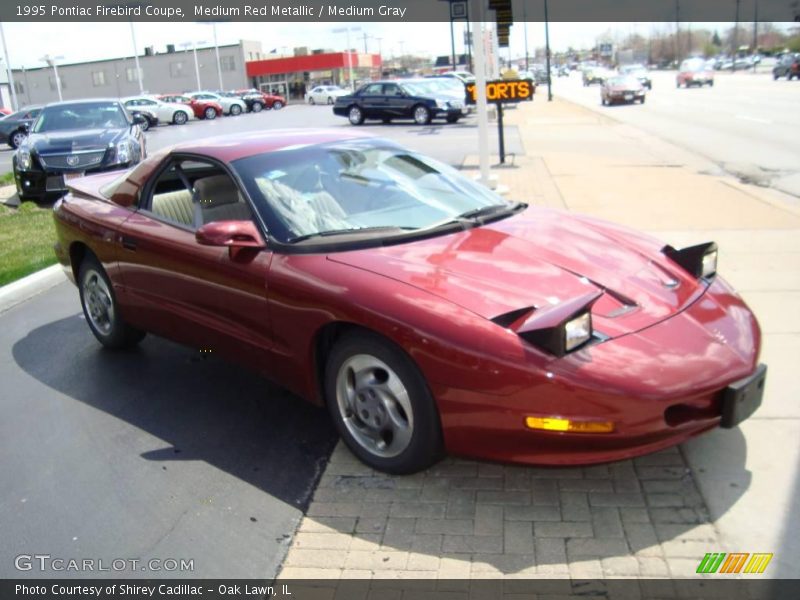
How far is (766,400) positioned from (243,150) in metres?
3.13

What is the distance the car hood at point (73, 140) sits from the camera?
11664mm

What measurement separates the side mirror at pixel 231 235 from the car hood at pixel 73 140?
898cm

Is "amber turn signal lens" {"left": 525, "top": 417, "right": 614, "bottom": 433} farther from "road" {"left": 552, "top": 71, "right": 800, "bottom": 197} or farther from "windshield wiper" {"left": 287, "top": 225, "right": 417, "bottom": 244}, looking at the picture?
"road" {"left": 552, "top": 71, "right": 800, "bottom": 197}

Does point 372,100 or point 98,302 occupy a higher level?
point 372,100

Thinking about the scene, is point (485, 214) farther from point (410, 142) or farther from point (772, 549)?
point (410, 142)

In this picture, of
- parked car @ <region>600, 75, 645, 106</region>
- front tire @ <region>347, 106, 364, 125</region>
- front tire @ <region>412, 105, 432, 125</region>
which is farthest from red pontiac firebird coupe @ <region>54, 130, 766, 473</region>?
parked car @ <region>600, 75, 645, 106</region>

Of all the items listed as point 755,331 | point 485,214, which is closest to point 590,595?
point 755,331

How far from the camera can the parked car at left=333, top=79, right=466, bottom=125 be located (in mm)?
26328

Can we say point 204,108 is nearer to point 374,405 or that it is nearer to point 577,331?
point 374,405

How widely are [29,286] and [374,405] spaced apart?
486 centimetres

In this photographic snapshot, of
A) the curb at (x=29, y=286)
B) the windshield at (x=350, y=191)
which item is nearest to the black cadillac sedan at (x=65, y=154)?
the curb at (x=29, y=286)

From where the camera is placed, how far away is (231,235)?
3732 mm

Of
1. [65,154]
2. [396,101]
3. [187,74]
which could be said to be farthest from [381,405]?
[187,74]

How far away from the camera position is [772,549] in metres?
2.83
